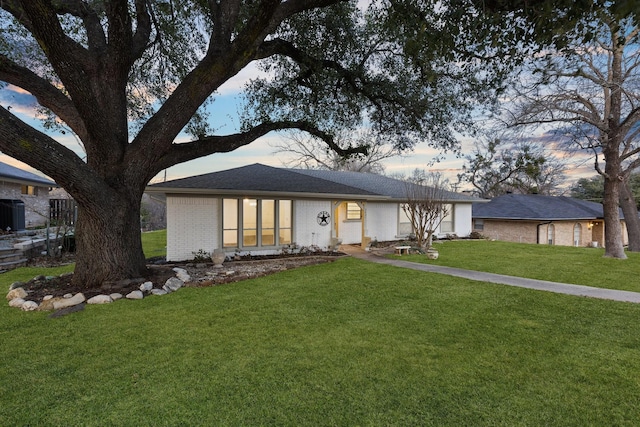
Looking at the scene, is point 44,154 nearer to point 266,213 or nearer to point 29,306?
point 29,306

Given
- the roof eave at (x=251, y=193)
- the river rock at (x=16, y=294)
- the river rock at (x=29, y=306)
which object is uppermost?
the roof eave at (x=251, y=193)

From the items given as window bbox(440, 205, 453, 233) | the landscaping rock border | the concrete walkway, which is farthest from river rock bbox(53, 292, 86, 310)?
window bbox(440, 205, 453, 233)

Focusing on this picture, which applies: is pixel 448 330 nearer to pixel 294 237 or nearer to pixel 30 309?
pixel 30 309

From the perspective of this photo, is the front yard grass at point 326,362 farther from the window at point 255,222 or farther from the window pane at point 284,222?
the window pane at point 284,222

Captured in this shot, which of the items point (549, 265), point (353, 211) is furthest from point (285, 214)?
point (549, 265)

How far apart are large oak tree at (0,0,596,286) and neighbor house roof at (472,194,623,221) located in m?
13.3

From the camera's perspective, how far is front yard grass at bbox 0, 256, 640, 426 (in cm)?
270

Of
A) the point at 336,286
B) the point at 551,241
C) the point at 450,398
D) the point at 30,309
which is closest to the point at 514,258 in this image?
the point at 336,286

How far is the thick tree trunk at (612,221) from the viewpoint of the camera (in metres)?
11.4

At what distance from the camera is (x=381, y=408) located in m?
2.74

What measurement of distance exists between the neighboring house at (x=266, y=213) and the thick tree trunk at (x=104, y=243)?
252 centimetres

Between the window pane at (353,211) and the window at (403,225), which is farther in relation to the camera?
the window at (403,225)

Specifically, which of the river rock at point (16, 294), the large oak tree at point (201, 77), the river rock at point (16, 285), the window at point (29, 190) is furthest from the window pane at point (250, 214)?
the window at point (29, 190)

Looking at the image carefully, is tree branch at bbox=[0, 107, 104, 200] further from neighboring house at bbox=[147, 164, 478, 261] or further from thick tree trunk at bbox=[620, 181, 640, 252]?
thick tree trunk at bbox=[620, 181, 640, 252]
